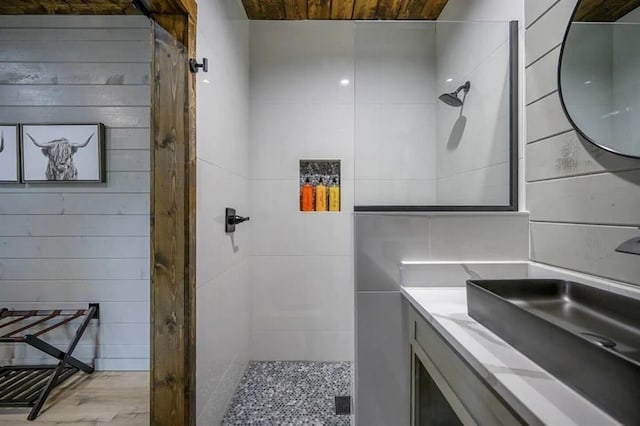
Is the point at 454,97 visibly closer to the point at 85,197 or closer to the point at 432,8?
the point at 432,8

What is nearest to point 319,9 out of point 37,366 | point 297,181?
point 297,181

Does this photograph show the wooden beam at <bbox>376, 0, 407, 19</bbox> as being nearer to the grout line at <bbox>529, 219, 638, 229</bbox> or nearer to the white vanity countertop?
the grout line at <bbox>529, 219, 638, 229</bbox>

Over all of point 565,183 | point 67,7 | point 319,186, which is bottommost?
point 565,183

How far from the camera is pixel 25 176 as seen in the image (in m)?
2.05

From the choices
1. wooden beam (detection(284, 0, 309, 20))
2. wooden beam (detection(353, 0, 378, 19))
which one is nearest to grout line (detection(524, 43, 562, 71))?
wooden beam (detection(353, 0, 378, 19))

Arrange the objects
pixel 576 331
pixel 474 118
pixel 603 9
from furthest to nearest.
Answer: pixel 474 118, pixel 603 9, pixel 576 331

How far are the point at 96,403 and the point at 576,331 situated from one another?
2438mm

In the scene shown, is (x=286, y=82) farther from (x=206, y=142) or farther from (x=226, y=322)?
(x=226, y=322)

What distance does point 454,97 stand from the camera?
1660mm

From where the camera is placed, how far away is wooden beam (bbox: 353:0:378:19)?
2.01m

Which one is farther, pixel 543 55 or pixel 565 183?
pixel 543 55

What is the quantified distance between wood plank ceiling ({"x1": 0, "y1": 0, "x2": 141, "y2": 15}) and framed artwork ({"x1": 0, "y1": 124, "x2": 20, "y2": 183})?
814 mm

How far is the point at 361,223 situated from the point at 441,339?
0.51 metres

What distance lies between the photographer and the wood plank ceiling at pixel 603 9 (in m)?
0.84
